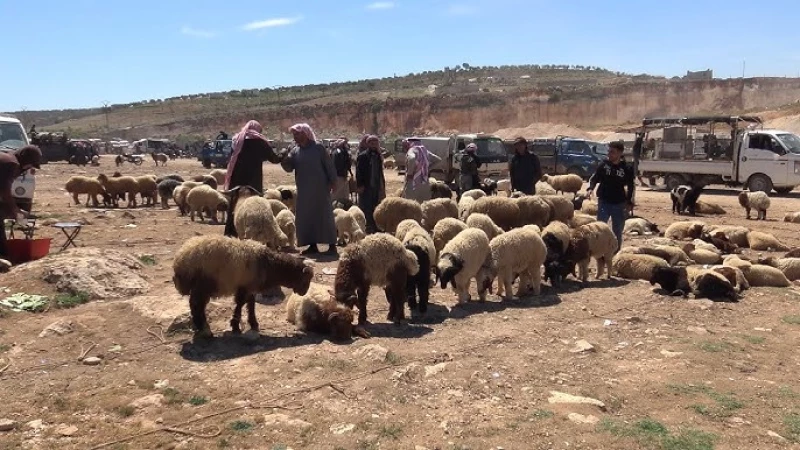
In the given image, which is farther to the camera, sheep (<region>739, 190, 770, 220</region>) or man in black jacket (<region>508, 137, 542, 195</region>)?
sheep (<region>739, 190, 770, 220</region>)

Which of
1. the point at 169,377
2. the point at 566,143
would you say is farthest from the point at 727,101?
the point at 169,377

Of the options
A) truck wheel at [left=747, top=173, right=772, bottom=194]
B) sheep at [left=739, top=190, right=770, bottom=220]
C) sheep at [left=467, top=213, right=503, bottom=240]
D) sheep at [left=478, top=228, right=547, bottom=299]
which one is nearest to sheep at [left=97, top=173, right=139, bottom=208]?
sheep at [left=467, top=213, right=503, bottom=240]

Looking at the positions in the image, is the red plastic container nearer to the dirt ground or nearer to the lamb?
the dirt ground

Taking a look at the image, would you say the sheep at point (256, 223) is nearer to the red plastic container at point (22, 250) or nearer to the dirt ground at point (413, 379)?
the dirt ground at point (413, 379)

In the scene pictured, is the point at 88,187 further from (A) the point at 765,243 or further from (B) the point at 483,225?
(A) the point at 765,243

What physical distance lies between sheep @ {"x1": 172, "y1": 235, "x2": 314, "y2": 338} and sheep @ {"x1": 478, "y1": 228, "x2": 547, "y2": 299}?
2730 millimetres

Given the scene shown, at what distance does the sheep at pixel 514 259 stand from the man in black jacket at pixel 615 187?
199 cm

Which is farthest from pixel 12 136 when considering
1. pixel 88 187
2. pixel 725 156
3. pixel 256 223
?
pixel 725 156

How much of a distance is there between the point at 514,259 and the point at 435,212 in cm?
329

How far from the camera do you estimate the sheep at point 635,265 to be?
10320mm

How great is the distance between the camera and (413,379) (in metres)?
5.80

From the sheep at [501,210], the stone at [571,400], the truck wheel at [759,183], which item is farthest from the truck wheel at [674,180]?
the stone at [571,400]

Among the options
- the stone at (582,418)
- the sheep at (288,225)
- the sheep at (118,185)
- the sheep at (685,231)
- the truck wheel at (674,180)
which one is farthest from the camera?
the truck wheel at (674,180)

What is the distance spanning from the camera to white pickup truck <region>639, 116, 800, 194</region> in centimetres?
2173
